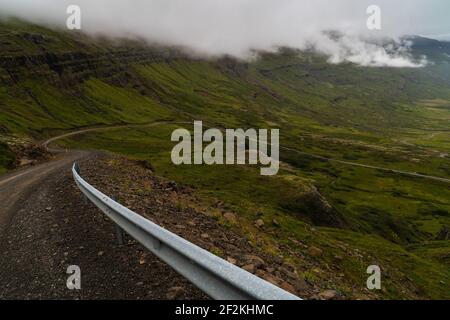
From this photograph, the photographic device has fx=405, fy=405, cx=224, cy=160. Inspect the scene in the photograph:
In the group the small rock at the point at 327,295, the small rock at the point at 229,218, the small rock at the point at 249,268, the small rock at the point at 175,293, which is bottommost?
the small rock at the point at 229,218

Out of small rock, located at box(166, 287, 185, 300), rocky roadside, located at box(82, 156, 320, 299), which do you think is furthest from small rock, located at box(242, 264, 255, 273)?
small rock, located at box(166, 287, 185, 300)

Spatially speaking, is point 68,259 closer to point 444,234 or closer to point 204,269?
point 204,269

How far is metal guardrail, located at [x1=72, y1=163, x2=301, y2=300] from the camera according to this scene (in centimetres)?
550

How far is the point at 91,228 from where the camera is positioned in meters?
12.8

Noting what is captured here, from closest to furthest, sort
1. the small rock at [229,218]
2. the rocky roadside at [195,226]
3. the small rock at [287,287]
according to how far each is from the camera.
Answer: the small rock at [287,287], the rocky roadside at [195,226], the small rock at [229,218]

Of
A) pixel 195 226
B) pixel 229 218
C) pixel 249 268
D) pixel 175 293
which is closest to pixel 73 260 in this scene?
pixel 175 293

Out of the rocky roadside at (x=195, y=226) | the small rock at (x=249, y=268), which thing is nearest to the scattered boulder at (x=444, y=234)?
the rocky roadside at (x=195, y=226)

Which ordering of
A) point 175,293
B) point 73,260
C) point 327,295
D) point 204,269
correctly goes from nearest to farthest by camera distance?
point 204,269 → point 175,293 → point 73,260 → point 327,295

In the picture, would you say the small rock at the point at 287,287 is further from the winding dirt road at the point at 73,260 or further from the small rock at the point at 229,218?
the small rock at the point at 229,218

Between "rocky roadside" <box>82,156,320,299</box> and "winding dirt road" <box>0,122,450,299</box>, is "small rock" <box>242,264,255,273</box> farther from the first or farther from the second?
"winding dirt road" <box>0,122,450,299</box>

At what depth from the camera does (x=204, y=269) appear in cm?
664

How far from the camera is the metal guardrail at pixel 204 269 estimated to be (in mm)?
5504
